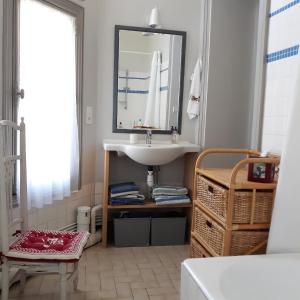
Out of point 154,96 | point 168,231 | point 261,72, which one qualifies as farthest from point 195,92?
point 168,231

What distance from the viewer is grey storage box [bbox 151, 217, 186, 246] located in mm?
2885

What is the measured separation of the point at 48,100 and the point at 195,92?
1317 mm

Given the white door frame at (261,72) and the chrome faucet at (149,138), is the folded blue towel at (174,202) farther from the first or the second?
the white door frame at (261,72)

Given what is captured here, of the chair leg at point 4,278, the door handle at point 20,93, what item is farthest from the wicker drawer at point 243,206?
the door handle at point 20,93

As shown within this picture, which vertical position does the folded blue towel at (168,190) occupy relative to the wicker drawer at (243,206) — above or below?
below

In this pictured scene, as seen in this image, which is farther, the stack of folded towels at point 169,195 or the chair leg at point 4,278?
the stack of folded towels at point 169,195

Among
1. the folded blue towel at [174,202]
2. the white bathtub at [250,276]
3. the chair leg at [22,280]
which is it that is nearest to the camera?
the white bathtub at [250,276]

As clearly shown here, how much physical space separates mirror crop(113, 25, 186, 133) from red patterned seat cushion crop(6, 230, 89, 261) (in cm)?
138

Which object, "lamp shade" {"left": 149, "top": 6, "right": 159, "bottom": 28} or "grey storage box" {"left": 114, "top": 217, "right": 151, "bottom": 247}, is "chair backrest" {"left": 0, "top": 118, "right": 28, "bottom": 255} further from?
"lamp shade" {"left": 149, "top": 6, "right": 159, "bottom": 28}

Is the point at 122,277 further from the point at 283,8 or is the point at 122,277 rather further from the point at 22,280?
the point at 283,8

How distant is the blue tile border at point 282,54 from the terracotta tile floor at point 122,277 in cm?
157

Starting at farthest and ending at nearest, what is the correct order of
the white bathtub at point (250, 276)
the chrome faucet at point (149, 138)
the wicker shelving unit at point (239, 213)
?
the chrome faucet at point (149, 138), the wicker shelving unit at point (239, 213), the white bathtub at point (250, 276)

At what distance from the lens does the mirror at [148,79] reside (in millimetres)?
2992

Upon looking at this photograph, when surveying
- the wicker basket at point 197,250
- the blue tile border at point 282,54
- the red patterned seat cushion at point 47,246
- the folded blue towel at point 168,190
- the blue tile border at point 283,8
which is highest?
the blue tile border at point 283,8
